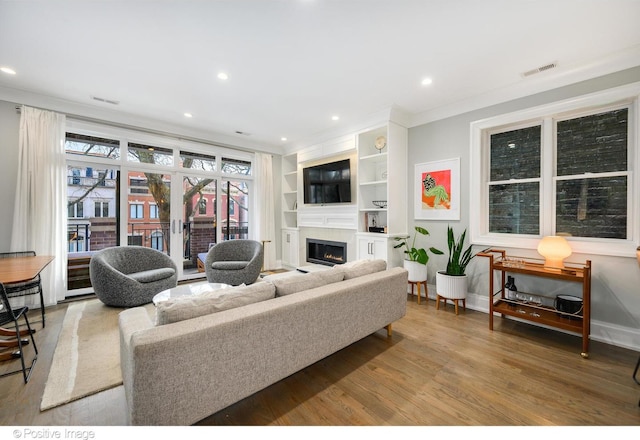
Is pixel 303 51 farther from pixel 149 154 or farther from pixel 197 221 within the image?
pixel 197 221

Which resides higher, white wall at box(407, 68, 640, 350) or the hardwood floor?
white wall at box(407, 68, 640, 350)

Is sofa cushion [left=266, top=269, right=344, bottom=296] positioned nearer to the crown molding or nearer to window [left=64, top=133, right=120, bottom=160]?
the crown molding

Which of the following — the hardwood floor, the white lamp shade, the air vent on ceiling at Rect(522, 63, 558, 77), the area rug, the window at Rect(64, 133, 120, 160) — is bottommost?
the hardwood floor

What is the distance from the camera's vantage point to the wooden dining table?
2166 millimetres

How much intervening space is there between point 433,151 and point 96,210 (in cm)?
520

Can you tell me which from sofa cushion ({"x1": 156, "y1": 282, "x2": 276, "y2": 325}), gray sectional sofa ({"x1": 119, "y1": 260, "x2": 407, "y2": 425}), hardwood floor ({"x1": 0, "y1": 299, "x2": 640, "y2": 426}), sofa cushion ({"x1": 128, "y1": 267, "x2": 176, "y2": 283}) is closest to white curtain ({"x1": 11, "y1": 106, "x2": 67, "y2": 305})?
sofa cushion ({"x1": 128, "y1": 267, "x2": 176, "y2": 283})

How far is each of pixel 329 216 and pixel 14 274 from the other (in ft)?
13.0

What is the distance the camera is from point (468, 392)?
5.98ft

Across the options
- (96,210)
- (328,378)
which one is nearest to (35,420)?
(328,378)

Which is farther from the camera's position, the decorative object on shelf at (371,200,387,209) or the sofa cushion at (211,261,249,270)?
the decorative object on shelf at (371,200,387,209)

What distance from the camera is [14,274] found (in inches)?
89.2

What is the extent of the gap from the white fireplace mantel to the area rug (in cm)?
305

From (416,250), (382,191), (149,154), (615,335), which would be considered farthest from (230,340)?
(149,154)

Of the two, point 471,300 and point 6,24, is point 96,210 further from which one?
point 471,300
